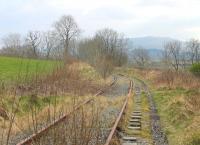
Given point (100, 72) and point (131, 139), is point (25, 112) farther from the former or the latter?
point (100, 72)

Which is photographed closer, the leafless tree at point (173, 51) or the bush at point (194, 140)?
the bush at point (194, 140)

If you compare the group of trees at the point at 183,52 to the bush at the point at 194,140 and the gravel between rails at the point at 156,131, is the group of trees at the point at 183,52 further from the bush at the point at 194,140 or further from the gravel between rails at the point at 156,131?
the bush at the point at 194,140

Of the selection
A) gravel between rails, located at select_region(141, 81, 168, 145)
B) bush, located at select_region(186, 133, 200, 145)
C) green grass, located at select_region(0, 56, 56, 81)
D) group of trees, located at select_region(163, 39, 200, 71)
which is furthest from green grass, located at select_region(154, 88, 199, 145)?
group of trees, located at select_region(163, 39, 200, 71)

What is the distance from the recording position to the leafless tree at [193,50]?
12731 centimetres

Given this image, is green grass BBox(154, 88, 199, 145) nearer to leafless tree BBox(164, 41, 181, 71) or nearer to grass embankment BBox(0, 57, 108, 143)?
grass embankment BBox(0, 57, 108, 143)

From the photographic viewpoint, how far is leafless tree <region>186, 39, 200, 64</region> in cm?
12731

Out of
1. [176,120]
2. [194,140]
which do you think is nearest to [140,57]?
[176,120]

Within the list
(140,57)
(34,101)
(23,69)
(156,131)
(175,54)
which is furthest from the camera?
(140,57)

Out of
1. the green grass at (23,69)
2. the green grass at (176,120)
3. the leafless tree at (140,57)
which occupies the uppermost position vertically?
the leafless tree at (140,57)

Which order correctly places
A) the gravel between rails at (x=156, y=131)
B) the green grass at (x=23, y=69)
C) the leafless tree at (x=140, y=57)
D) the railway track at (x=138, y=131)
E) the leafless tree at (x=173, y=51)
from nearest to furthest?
1. the green grass at (x=23, y=69)
2. the railway track at (x=138, y=131)
3. the gravel between rails at (x=156, y=131)
4. the leafless tree at (x=173, y=51)
5. the leafless tree at (x=140, y=57)

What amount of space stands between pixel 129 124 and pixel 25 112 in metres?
4.02

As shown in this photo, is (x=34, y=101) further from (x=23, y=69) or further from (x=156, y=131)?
(x=23, y=69)

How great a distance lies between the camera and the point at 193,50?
131750 millimetres

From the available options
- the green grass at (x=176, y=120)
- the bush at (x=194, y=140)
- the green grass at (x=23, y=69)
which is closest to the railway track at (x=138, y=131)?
the green grass at (x=176, y=120)
